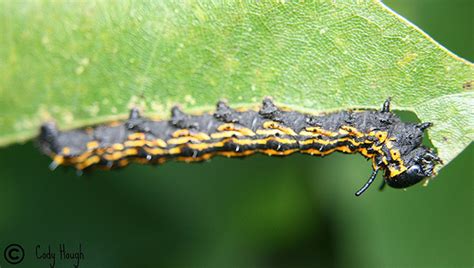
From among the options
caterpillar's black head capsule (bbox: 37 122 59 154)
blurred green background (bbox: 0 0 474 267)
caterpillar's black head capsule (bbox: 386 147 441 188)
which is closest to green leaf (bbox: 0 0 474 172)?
caterpillar's black head capsule (bbox: 37 122 59 154)

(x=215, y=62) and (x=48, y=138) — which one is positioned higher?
(x=215, y=62)

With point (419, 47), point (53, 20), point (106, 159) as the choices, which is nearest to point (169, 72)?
point (53, 20)

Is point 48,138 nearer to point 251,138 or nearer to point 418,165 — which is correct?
point 251,138

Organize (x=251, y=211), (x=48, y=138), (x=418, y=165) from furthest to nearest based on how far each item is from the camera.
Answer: (x=251, y=211) → (x=418, y=165) → (x=48, y=138)

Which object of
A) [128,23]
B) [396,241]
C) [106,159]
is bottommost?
[396,241]

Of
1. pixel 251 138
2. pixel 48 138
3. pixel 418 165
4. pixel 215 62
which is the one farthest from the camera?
pixel 251 138

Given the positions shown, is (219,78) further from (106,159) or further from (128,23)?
(106,159)

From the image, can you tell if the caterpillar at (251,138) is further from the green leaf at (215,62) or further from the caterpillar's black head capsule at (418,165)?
the green leaf at (215,62)

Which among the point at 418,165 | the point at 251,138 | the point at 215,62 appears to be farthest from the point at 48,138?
the point at 418,165
